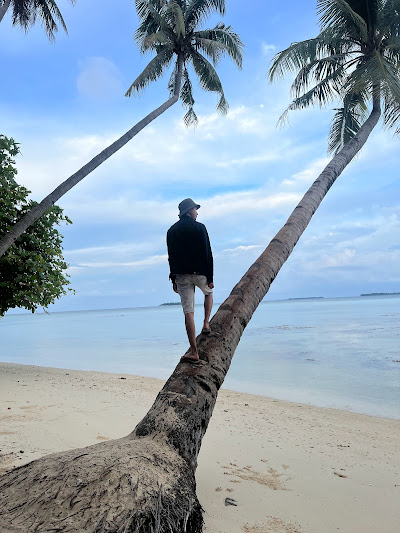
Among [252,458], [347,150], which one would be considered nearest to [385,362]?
[347,150]

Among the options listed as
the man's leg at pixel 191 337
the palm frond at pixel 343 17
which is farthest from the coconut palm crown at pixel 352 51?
the man's leg at pixel 191 337

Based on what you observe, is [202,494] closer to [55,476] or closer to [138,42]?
[55,476]

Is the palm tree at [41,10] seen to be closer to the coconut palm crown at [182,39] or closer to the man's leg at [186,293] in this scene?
Result: the coconut palm crown at [182,39]

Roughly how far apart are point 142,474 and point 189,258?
176 cm

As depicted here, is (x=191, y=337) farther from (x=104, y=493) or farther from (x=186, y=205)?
(x=104, y=493)

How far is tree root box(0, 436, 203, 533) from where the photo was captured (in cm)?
227

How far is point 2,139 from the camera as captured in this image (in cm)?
970

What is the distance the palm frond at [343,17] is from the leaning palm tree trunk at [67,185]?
16.7 ft

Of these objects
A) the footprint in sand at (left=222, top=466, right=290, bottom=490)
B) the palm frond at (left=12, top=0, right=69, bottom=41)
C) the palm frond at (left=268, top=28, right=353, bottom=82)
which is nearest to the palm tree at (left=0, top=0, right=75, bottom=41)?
the palm frond at (left=12, top=0, right=69, bottom=41)

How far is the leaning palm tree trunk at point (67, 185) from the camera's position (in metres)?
7.91

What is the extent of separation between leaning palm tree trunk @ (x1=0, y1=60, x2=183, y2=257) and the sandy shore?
122 inches

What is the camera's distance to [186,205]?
12.2ft

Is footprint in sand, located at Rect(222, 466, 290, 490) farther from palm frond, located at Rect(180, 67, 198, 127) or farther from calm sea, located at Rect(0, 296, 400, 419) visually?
palm frond, located at Rect(180, 67, 198, 127)

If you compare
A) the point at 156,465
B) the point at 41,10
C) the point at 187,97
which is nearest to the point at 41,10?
the point at 41,10
